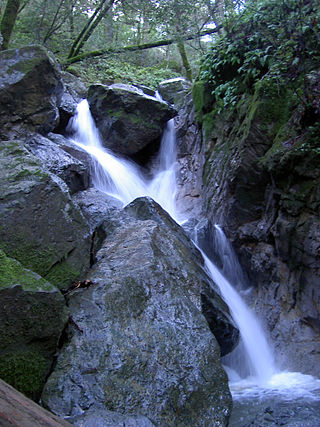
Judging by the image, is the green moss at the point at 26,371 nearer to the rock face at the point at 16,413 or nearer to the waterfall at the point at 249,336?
the rock face at the point at 16,413

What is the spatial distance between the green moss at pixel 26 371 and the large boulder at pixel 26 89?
17.0 feet

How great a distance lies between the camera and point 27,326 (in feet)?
8.37

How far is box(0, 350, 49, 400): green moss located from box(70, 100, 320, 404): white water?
2.83m

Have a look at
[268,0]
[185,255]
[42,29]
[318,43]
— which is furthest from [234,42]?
[42,29]

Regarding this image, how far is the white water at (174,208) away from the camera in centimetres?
493

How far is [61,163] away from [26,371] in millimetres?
4655

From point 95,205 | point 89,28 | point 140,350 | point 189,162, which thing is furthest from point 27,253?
point 89,28

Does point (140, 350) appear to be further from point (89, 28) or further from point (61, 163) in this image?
point (89, 28)

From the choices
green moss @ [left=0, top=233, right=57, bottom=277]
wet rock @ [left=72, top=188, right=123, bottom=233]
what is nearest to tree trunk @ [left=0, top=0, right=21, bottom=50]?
wet rock @ [left=72, top=188, right=123, bottom=233]

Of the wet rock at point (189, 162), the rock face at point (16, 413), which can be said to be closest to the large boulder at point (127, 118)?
the wet rock at point (189, 162)

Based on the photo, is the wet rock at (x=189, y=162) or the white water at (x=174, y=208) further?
the wet rock at (x=189, y=162)

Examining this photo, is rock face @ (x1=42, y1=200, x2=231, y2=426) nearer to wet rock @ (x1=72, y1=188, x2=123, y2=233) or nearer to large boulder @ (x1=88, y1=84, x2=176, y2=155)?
wet rock @ (x1=72, y1=188, x2=123, y2=233)

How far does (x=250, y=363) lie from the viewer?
532cm

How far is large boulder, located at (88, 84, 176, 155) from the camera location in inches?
395
